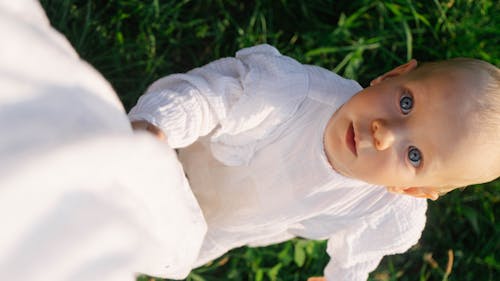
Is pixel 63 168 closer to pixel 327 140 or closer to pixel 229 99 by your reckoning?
pixel 229 99

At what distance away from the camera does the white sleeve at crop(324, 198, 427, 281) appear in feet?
5.39

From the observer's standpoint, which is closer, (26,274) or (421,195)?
(26,274)

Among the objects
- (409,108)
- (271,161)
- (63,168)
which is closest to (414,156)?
(409,108)

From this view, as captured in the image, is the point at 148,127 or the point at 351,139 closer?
the point at 148,127

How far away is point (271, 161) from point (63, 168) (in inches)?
42.3

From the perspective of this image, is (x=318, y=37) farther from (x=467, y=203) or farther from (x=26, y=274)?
(x=26, y=274)

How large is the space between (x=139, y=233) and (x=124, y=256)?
0.04 metres

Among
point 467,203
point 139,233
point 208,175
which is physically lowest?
point 467,203

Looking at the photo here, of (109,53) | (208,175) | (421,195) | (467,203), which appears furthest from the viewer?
(467,203)

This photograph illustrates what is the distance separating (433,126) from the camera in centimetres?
134

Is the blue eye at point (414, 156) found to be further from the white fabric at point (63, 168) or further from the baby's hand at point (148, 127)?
the white fabric at point (63, 168)

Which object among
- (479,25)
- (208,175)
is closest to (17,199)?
(208,175)

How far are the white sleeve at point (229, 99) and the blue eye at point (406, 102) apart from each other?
0.23 meters

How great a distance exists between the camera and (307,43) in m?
2.06
